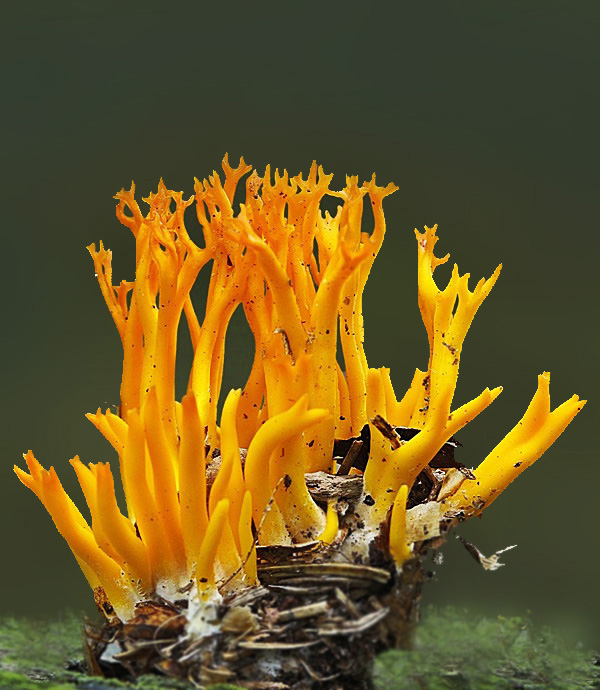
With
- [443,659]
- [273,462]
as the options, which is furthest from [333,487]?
[443,659]

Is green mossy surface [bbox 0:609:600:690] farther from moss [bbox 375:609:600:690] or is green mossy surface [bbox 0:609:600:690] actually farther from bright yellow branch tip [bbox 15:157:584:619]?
bright yellow branch tip [bbox 15:157:584:619]

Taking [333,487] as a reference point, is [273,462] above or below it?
above

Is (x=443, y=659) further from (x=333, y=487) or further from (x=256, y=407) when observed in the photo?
(x=256, y=407)

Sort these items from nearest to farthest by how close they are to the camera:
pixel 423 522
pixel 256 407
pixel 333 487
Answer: pixel 423 522, pixel 333 487, pixel 256 407

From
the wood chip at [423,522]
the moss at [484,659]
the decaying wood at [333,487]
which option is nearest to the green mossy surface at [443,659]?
the moss at [484,659]

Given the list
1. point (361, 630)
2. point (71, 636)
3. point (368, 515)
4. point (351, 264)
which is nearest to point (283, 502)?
point (368, 515)

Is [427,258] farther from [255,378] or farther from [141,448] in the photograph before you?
[141,448]

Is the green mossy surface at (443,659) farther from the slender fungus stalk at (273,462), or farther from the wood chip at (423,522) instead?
the wood chip at (423,522)

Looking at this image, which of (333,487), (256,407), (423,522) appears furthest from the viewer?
(256,407)
